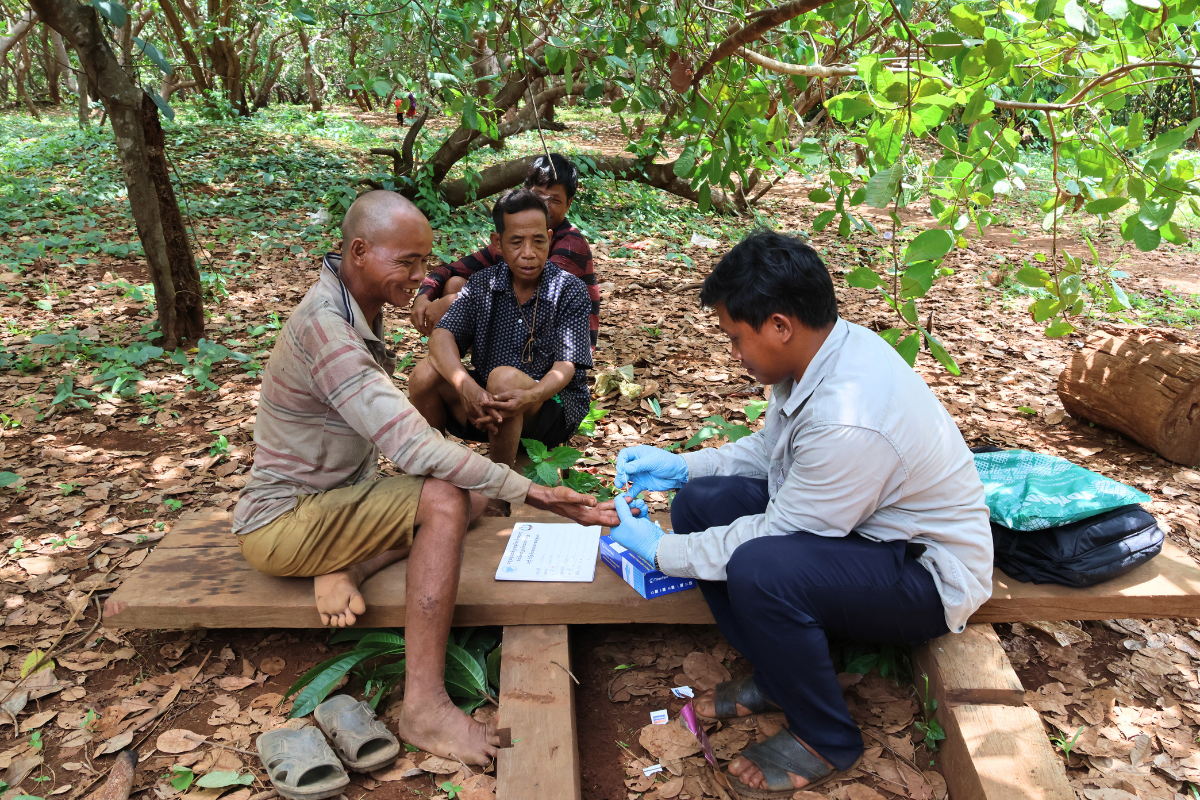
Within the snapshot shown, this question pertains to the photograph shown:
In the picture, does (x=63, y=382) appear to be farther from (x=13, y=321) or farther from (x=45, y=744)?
(x=45, y=744)

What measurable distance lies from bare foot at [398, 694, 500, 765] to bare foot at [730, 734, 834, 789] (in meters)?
0.71

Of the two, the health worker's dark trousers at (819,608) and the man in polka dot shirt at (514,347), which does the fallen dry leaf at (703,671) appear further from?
the man in polka dot shirt at (514,347)

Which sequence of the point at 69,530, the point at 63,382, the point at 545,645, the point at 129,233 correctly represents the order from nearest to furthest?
1. the point at 545,645
2. the point at 69,530
3. the point at 63,382
4. the point at 129,233

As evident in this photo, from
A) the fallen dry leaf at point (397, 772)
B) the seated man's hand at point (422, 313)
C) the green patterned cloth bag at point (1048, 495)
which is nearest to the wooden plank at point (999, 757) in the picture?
the green patterned cloth bag at point (1048, 495)

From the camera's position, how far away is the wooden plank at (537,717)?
6.66 ft

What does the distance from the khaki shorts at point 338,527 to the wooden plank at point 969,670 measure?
1719mm

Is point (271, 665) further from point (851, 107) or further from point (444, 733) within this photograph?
point (851, 107)

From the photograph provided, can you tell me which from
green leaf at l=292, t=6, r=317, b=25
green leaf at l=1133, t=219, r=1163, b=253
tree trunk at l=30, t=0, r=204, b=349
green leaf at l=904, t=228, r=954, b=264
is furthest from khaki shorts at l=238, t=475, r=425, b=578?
tree trunk at l=30, t=0, r=204, b=349

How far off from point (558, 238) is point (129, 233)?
519 cm

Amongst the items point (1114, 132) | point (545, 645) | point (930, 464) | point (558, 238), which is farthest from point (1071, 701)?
point (558, 238)

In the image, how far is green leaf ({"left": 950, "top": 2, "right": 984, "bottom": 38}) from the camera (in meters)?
2.14

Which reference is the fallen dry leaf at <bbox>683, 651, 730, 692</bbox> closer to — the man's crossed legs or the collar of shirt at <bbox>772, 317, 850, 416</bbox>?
the man's crossed legs

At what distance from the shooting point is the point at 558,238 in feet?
13.2

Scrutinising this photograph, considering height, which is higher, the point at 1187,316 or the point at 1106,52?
the point at 1106,52
